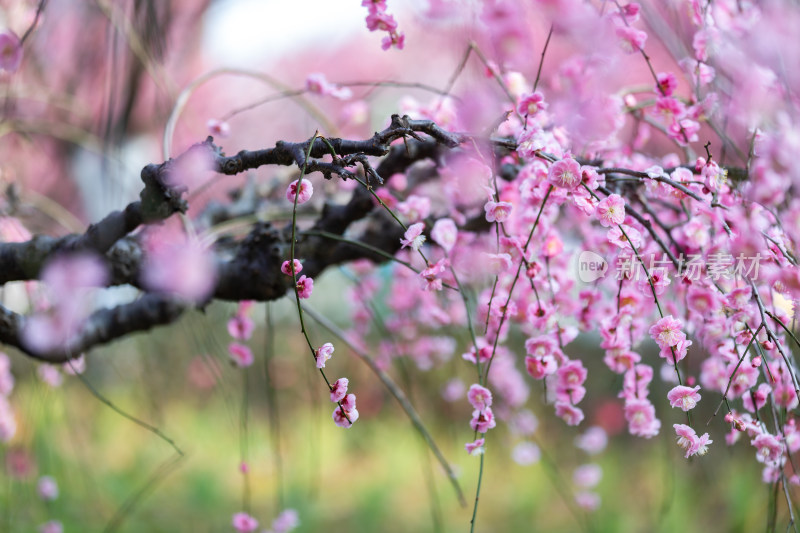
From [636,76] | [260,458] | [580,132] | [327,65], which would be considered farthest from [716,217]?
[327,65]

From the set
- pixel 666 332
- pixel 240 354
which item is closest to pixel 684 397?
pixel 666 332

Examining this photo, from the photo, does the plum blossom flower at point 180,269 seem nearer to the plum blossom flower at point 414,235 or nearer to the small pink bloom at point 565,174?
the plum blossom flower at point 414,235

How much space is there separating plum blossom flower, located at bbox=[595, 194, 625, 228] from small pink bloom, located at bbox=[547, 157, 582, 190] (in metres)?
0.03

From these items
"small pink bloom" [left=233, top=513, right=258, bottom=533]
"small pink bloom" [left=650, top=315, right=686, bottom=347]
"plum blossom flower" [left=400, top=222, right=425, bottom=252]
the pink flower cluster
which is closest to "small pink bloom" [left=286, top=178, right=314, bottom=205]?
"plum blossom flower" [left=400, top=222, right=425, bottom=252]

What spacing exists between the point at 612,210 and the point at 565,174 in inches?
2.4

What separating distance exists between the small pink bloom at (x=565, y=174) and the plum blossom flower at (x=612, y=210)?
3 cm

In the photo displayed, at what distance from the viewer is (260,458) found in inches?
103

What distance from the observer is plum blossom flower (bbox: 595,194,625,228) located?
0.68 m

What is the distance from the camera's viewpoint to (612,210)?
0.69 metres

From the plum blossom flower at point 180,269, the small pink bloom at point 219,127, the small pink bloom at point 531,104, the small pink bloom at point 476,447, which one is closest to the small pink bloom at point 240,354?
the plum blossom flower at point 180,269

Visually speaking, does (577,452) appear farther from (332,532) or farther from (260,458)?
(260,458)

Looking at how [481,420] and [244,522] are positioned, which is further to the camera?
[244,522]

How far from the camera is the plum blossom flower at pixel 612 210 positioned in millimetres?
682

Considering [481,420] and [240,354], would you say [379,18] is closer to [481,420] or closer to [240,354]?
[481,420]
